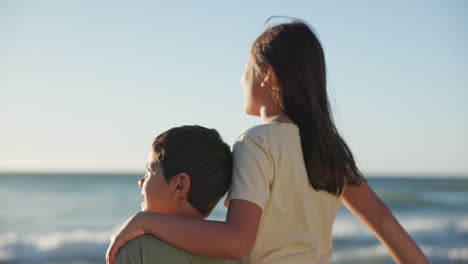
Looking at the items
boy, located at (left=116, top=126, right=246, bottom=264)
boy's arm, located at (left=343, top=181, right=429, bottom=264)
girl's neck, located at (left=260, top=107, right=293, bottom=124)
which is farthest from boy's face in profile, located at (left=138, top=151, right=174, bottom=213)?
boy's arm, located at (left=343, top=181, right=429, bottom=264)

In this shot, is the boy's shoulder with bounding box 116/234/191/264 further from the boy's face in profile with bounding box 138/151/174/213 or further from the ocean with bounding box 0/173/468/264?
the ocean with bounding box 0/173/468/264

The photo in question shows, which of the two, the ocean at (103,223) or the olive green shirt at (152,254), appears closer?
the olive green shirt at (152,254)

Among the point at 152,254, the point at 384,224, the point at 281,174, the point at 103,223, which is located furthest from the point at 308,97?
the point at 103,223

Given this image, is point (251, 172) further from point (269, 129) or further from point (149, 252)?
point (149, 252)

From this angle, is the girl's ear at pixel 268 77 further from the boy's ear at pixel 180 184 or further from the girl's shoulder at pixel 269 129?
the boy's ear at pixel 180 184

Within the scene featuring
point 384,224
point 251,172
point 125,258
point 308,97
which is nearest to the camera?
point 125,258

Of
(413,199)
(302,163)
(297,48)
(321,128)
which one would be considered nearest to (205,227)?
(302,163)

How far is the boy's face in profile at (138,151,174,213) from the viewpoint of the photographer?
172 centimetres

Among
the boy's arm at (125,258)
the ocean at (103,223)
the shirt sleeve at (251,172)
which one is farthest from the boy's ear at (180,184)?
the ocean at (103,223)

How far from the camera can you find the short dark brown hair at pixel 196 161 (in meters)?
1.72

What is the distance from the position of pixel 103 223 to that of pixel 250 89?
1217cm

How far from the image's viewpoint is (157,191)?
1725 mm

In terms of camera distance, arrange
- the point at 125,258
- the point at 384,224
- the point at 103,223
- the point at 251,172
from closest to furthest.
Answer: the point at 125,258 → the point at 251,172 → the point at 384,224 → the point at 103,223

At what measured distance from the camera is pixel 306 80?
74.3 inches
